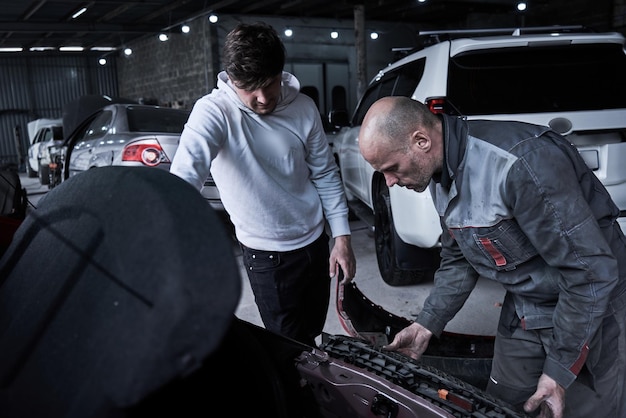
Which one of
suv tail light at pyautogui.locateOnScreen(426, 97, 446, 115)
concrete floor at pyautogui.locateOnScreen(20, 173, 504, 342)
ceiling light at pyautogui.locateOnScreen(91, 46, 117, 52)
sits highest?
ceiling light at pyautogui.locateOnScreen(91, 46, 117, 52)

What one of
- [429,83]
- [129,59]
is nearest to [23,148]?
[129,59]

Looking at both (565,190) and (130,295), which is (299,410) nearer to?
(130,295)

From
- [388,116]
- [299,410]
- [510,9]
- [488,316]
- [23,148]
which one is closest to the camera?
[299,410]

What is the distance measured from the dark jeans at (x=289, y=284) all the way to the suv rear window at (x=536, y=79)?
159cm

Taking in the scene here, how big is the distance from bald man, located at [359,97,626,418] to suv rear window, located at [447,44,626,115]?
1.69 m

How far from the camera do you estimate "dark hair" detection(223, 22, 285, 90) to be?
5.63ft

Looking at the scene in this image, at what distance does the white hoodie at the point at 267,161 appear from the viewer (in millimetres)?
1860

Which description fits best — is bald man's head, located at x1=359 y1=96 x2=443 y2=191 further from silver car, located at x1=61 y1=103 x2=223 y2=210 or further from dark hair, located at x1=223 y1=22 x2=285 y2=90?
silver car, located at x1=61 y1=103 x2=223 y2=210

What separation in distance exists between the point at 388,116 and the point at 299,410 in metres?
0.85

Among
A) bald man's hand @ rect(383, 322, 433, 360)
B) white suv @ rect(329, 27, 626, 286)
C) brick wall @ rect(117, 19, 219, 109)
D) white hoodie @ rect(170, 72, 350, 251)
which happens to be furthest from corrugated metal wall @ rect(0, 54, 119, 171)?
bald man's hand @ rect(383, 322, 433, 360)

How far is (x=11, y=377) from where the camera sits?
2.80ft

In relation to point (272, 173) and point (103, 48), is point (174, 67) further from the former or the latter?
point (272, 173)

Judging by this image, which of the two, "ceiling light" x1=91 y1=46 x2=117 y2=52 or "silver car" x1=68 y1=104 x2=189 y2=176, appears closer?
"silver car" x1=68 y1=104 x2=189 y2=176

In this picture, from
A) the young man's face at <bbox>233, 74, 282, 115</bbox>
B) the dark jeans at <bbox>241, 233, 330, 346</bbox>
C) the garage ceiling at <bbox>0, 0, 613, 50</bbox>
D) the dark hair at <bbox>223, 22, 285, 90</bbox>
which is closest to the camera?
the dark hair at <bbox>223, 22, 285, 90</bbox>
